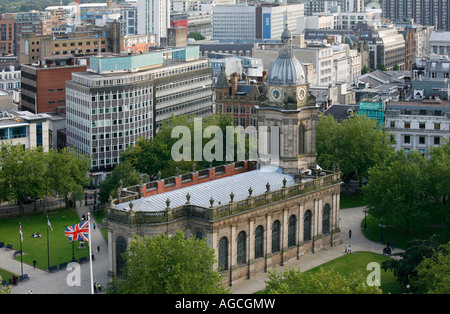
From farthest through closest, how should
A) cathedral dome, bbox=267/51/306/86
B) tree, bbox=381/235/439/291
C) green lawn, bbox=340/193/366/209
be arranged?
1. green lawn, bbox=340/193/366/209
2. cathedral dome, bbox=267/51/306/86
3. tree, bbox=381/235/439/291

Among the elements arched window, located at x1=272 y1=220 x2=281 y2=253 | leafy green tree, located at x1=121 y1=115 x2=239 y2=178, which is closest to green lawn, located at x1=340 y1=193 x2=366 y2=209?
leafy green tree, located at x1=121 y1=115 x2=239 y2=178

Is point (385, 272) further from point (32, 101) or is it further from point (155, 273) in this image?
point (32, 101)

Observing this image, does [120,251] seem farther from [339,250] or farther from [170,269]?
[339,250]

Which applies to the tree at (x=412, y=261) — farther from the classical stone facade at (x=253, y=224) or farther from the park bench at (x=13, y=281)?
the park bench at (x=13, y=281)

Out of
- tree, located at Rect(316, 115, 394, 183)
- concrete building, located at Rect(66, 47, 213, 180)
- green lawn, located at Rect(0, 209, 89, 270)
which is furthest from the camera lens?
concrete building, located at Rect(66, 47, 213, 180)

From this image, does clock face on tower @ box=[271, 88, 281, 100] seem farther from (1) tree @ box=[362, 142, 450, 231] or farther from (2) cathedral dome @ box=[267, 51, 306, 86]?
(1) tree @ box=[362, 142, 450, 231]
